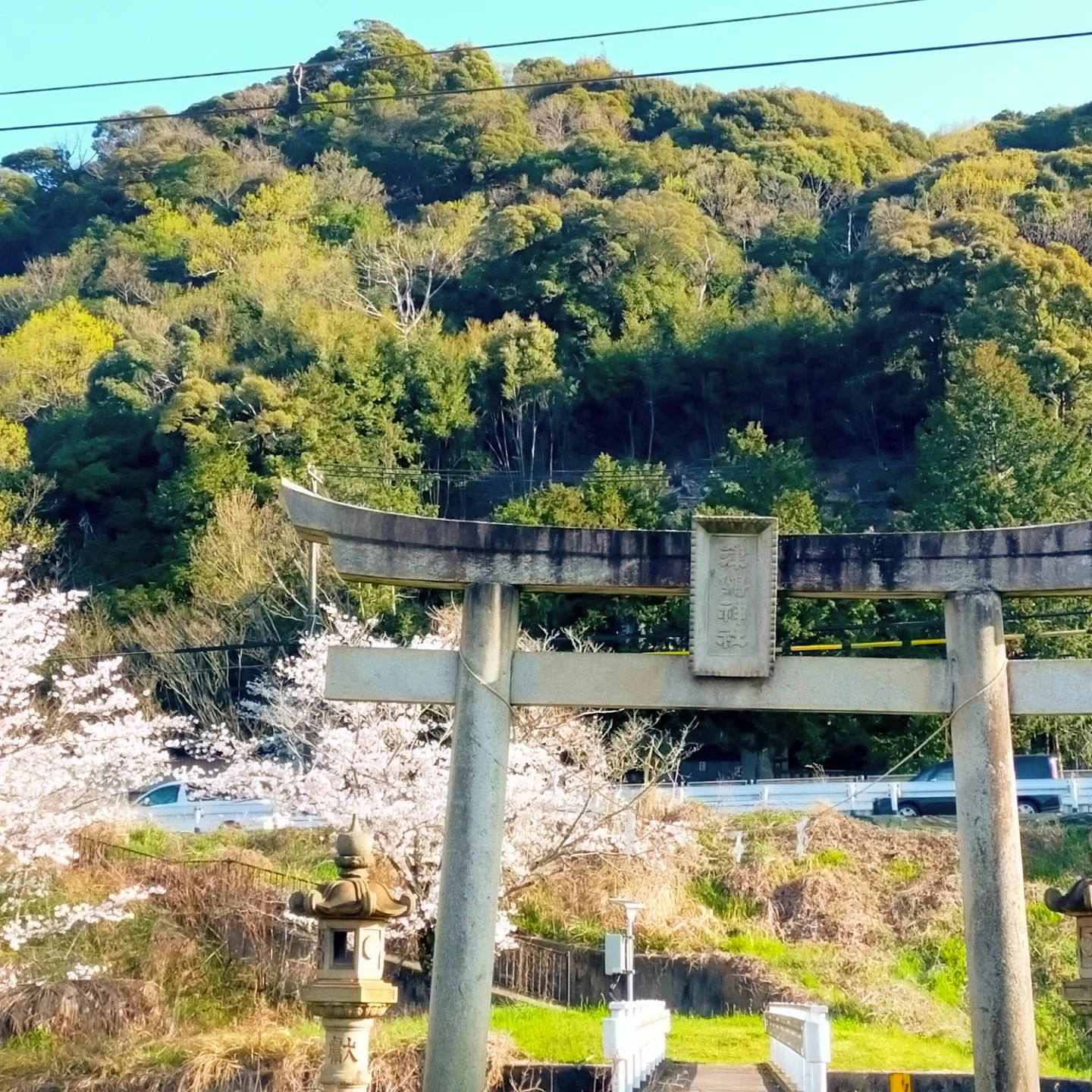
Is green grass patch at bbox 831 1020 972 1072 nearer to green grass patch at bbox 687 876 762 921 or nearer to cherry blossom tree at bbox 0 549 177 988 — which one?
green grass patch at bbox 687 876 762 921

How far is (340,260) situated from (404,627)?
23.8 m

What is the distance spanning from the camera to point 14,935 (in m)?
17.0

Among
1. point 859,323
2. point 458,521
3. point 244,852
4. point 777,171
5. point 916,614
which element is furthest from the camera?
point 777,171

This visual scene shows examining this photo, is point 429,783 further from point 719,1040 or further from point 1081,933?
point 1081,933

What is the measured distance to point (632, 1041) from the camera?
12719 mm

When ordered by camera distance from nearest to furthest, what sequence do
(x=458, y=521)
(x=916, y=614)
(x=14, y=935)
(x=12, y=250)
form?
1. (x=458, y=521)
2. (x=14, y=935)
3. (x=916, y=614)
4. (x=12, y=250)

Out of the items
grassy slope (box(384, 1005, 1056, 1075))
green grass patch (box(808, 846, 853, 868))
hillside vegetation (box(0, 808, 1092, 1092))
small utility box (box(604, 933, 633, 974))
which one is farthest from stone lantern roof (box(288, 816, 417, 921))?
green grass patch (box(808, 846, 853, 868))

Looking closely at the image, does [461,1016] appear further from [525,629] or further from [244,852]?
[525,629]

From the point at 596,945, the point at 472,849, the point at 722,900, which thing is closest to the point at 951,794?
the point at 722,900

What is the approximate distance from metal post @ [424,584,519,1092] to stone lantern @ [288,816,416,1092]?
581 millimetres

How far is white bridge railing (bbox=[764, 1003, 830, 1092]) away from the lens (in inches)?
467

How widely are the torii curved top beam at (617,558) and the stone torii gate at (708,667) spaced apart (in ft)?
0.04

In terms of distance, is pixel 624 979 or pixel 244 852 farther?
pixel 244 852

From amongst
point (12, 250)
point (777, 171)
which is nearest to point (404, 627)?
point (777, 171)
